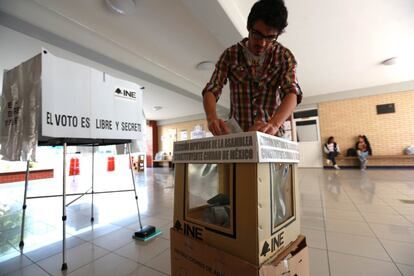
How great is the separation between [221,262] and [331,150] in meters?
6.90

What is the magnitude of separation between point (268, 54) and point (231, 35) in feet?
7.26

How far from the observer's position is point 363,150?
5645 mm

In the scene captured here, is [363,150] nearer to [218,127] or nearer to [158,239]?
[158,239]

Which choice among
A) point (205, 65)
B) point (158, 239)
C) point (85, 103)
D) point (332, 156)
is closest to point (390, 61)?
point (332, 156)

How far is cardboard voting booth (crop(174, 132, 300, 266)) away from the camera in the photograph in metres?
0.42

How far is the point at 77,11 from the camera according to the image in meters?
2.39

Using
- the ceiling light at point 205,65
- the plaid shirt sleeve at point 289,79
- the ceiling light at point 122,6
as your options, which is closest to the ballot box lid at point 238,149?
the plaid shirt sleeve at point 289,79

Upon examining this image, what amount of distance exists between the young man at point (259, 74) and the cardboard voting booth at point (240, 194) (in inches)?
5.7

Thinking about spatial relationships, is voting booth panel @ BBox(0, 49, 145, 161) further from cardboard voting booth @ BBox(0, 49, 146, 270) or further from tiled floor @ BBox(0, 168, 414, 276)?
tiled floor @ BBox(0, 168, 414, 276)

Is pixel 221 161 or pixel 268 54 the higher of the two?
Answer: pixel 268 54

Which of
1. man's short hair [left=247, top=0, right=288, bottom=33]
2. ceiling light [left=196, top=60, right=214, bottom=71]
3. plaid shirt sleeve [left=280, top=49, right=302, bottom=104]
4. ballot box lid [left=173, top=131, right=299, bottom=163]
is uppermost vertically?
ceiling light [left=196, top=60, right=214, bottom=71]

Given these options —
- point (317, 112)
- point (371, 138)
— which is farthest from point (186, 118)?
point (371, 138)

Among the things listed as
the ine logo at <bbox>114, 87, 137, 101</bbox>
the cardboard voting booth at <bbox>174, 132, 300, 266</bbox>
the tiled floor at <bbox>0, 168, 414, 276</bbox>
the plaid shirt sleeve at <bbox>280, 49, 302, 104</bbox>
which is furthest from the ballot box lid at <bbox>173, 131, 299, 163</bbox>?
the ine logo at <bbox>114, 87, 137, 101</bbox>

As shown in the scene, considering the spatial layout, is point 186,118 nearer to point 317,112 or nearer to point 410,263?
point 317,112
